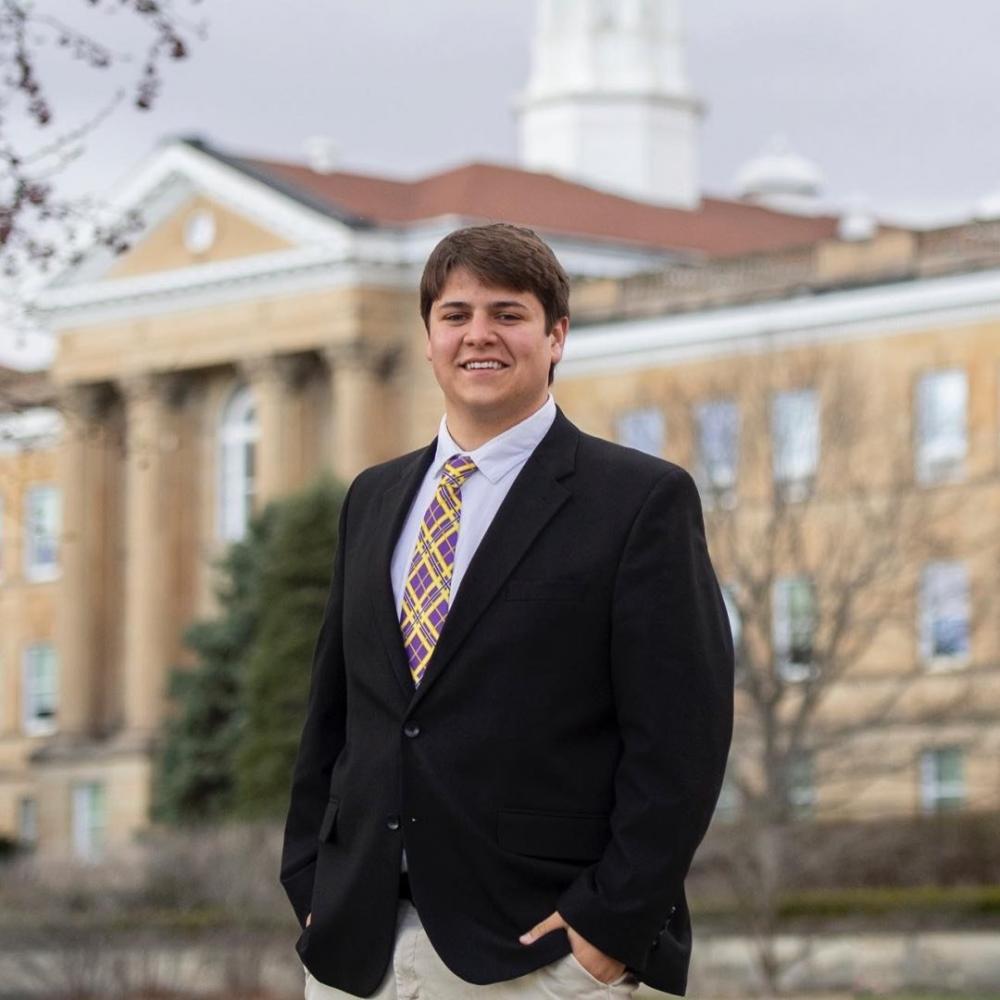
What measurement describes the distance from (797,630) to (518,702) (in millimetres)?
31233

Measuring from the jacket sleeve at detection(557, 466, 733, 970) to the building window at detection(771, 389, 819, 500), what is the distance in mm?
31189

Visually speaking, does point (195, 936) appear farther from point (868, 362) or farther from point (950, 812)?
point (868, 362)

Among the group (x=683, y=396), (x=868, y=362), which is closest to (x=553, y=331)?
(x=683, y=396)

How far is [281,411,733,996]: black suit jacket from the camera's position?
233 inches

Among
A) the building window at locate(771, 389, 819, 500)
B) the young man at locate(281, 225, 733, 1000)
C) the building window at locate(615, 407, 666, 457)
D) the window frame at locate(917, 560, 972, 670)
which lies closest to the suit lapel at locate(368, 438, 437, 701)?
the young man at locate(281, 225, 733, 1000)

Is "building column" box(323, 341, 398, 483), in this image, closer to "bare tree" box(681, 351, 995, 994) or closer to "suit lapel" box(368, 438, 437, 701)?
"bare tree" box(681, 351, 995, 994)

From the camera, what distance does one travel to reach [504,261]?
6141 mm

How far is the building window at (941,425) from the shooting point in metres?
49.4

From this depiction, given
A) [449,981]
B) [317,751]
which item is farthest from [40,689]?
[449,981]

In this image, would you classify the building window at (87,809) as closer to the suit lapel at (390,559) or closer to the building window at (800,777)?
the building window at (800,777)

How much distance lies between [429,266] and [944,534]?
41155 millimetres

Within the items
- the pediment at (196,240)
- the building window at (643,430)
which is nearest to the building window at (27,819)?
the pediment at (196,240)

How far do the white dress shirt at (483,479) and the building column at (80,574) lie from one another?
6297 cm

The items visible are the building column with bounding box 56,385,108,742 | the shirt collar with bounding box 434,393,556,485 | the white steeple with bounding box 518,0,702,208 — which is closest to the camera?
the shirt collar with bounding box 434,393,556,485
